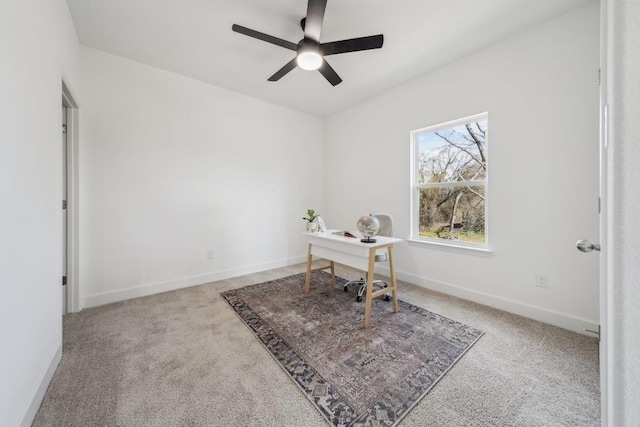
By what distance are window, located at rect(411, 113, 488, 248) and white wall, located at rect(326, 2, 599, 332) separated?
14cm

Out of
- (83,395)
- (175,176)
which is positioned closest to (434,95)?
(175,176)

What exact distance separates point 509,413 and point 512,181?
2.02 meters

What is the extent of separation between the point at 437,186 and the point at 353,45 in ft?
6.37

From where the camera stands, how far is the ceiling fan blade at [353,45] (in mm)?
1935

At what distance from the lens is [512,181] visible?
8.00ft

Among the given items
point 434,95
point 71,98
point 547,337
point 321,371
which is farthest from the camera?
point 434,95

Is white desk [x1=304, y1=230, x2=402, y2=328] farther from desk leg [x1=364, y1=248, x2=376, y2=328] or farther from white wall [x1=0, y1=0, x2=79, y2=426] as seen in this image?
white wall [x1=0, y1=0, x2=79, y2=426]

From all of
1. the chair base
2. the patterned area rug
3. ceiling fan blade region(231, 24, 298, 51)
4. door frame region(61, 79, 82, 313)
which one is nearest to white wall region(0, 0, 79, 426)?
door frame region(61, 79, 82, 313)

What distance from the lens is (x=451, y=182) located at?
296 centimetres

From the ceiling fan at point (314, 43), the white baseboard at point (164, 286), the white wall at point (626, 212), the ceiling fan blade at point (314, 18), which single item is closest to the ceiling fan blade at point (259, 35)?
the ceiling fan at point (314, 43)

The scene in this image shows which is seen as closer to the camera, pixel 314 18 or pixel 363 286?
pixel 314 18

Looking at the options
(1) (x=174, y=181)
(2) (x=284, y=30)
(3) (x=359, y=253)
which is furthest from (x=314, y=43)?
(1) (x=174, y=181)

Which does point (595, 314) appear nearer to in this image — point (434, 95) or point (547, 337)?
point (547, 337)

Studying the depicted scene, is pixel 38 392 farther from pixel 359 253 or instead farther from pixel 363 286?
pixel 363 286
